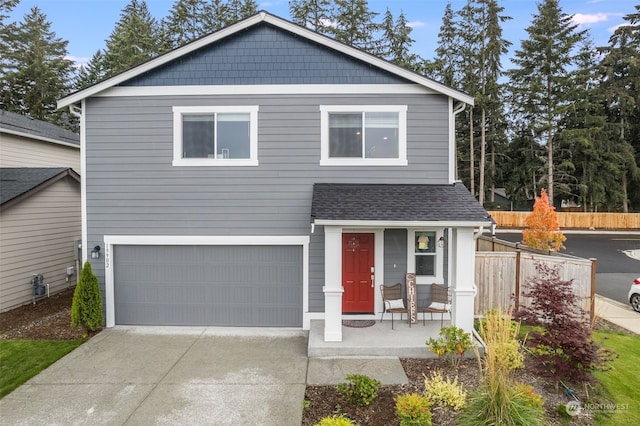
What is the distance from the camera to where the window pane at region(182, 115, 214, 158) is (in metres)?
8.37

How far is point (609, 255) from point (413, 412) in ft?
61.8

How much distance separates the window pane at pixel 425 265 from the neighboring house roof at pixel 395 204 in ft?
5.02

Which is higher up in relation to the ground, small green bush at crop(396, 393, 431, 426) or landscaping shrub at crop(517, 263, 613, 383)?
landscaping shrub at crop(517, 263, 613, 383)

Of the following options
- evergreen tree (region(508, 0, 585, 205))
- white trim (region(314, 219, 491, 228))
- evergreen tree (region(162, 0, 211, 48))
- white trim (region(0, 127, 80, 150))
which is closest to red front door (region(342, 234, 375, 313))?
white trim (region(314, 219, 491, 228))

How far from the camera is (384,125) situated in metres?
8.28

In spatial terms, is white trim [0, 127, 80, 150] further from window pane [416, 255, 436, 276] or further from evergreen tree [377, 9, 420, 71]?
evergreen tree [377, 9, 420, 71]

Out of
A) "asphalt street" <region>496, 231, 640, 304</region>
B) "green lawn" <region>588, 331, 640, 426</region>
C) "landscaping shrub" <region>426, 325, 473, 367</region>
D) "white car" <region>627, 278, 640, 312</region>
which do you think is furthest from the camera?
"asphalt street" <region>496, 231, 640, 304</region>

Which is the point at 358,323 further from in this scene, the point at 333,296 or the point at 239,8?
the point at 239,8

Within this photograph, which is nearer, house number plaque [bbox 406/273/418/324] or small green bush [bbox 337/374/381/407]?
small green bush [bbox 337/374/381/407]

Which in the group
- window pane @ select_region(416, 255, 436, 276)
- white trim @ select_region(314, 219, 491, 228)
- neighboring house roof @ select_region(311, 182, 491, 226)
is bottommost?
window pane @ select_region(416, 255, 436, 276)

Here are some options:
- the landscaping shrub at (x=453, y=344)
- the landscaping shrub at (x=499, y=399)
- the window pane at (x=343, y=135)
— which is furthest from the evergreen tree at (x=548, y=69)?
the landscaping shrub at (x=499, y=399)

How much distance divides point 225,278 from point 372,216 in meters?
3.85

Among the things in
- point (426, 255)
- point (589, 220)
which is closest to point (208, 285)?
point (426, 255)

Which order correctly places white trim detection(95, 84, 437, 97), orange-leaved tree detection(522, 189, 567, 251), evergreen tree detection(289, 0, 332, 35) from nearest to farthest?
white trim detection(95, 84, 437, 97) → orange-leaved tree detection(522, 189, 567, 251) → evergreen tree detection(289, 0, 332, 35)
